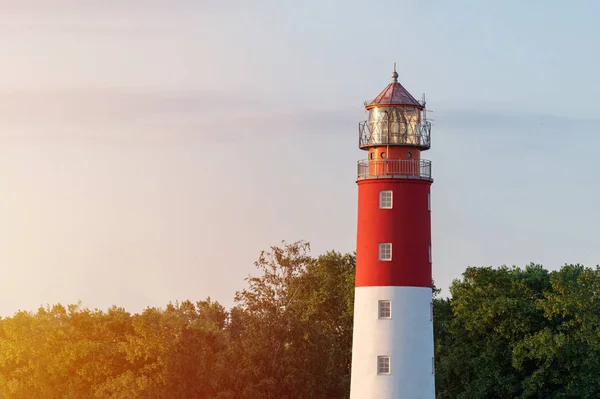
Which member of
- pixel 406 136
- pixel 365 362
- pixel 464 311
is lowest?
pixel 365 362

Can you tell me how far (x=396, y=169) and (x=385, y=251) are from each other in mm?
4202

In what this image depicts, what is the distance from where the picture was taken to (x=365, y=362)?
184 feet

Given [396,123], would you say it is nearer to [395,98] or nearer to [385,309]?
[395,98]

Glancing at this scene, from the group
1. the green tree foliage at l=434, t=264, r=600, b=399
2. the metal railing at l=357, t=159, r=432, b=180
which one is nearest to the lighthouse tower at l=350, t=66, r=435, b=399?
the metal railing at l=357, t=159, r=432, b=180

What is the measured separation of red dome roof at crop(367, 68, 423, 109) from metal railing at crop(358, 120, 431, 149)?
3.01 feet

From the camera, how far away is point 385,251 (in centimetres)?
5628

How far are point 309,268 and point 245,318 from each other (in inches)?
265

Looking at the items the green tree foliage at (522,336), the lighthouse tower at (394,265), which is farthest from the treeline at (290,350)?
the lighthouse tower at (394,265)

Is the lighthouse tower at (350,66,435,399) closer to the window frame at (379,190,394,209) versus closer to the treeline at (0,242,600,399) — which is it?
the window frame at (379,190,394,209)

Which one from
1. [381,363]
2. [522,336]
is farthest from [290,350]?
[381,363]

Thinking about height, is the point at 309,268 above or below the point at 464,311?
above

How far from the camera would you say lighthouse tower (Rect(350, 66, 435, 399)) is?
2192 inches

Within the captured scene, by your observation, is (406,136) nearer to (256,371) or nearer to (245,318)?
(256,371)

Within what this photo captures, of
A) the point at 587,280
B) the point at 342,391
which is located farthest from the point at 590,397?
the point at 342,391
